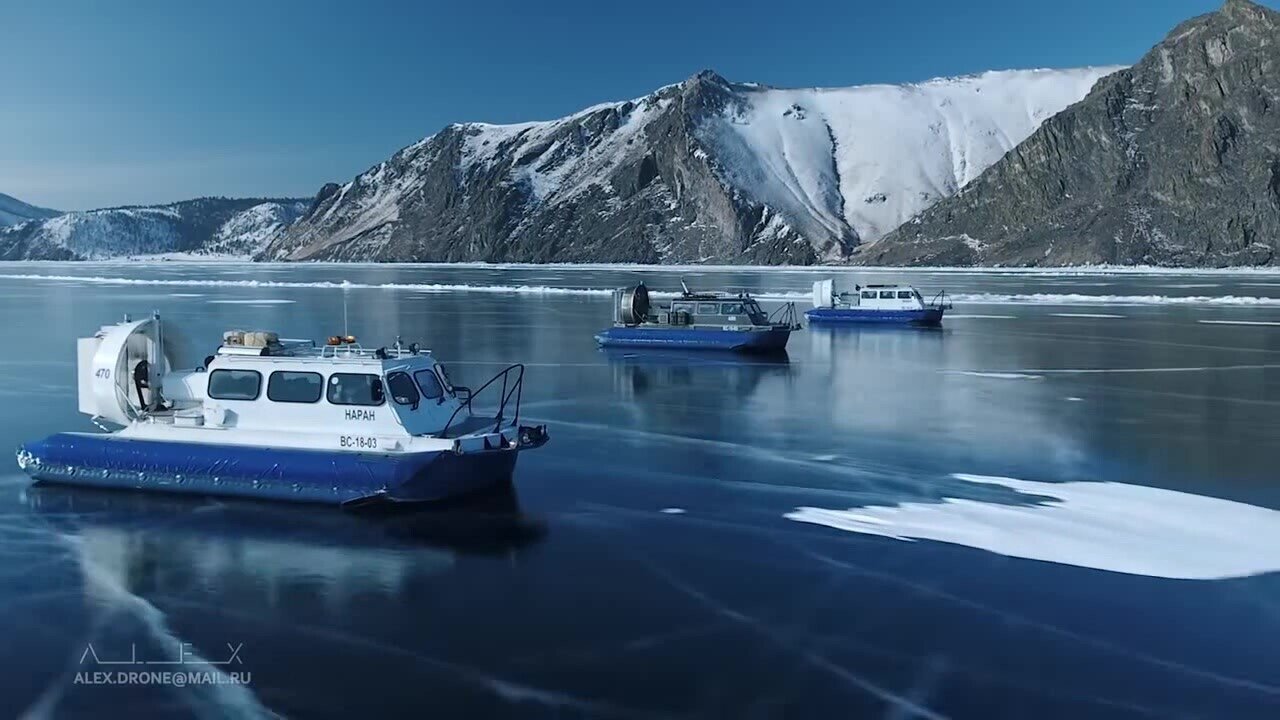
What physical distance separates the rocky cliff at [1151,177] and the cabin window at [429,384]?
Answer: 153898mm

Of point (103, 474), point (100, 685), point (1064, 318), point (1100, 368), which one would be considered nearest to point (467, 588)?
point (100, 685)

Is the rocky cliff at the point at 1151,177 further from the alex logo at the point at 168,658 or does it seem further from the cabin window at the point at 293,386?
the alex logo at the point at 168,658

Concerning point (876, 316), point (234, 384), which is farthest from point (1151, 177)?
point (234, 384)

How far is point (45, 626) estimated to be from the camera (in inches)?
472

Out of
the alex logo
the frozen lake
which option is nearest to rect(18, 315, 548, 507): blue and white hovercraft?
the frozen lake

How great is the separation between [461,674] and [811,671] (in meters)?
3.35

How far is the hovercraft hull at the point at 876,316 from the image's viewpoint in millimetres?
53375

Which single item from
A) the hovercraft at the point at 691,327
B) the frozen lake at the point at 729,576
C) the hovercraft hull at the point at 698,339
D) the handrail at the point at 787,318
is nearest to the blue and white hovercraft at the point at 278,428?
the frozen lake at the point at 729,576

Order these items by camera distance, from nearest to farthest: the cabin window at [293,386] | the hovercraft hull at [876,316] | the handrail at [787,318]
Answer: the cabin window at [293,386]
the handrail at [787,318]
the hovercraft hull at [876,316]

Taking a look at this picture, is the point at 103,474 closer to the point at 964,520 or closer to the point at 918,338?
the point at 964,520

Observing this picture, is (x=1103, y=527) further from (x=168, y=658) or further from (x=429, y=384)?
(x=168, y=658)

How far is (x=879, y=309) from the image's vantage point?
181ft

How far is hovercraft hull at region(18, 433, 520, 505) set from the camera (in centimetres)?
1627

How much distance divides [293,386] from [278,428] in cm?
69
